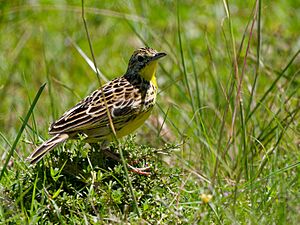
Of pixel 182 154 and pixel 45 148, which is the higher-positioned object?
pixel 45 148

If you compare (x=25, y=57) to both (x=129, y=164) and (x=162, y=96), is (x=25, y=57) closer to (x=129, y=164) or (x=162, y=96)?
(x=162, y=96)

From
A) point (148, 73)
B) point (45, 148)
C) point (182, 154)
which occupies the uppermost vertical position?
point (148, 73)

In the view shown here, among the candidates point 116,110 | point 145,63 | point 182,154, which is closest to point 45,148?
point 116,110

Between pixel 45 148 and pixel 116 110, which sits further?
pixel 116 110

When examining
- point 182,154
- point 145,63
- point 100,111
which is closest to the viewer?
point 100,111

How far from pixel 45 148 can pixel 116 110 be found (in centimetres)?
79

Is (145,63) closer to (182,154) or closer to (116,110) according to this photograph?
(116,110)

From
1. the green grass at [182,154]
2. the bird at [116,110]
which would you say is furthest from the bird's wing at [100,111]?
the green grass at [182,154]

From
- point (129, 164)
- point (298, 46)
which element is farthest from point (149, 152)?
point (298, 46)

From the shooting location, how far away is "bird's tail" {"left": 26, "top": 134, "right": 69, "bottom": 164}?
203 inches

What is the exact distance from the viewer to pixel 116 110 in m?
5.85

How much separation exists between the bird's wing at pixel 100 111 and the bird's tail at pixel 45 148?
0.25 ft

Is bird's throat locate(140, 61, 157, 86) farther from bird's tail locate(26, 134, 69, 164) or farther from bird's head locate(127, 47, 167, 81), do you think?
bird's tail locate(26, 134, 69, 164)

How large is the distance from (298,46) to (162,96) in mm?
2050
